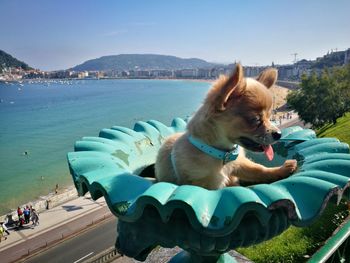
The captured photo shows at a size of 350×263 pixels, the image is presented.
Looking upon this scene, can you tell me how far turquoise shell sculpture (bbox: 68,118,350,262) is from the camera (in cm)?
194

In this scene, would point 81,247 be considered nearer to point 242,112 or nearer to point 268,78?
point 268,78

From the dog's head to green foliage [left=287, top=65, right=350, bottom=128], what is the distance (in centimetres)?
2592

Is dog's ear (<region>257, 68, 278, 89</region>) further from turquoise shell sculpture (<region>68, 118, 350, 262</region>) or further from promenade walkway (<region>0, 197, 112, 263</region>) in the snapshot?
promenade walkway (<region>0, 197, 112, 263</region>)

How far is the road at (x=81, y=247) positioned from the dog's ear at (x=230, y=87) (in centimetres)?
1236

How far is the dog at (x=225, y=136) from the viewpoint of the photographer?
2.47m

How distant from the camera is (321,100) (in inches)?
1040

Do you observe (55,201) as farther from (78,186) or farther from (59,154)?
(78,186)

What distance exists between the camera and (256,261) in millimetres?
8516

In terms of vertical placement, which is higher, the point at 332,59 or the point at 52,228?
the point at 332,59

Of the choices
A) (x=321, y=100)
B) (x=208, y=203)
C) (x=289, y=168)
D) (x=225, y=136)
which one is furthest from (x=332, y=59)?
(x=208, y=203)

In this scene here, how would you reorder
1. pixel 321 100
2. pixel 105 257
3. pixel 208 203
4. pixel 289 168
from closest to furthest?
pixel 208 203 → pixel 289 168 → pixel 105 257 → pixel 321 100

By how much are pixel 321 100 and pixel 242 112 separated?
26.5 m

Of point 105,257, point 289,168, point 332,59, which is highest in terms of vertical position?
point 332,59

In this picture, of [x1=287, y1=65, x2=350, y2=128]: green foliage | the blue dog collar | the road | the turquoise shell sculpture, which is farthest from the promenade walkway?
[x1=287, y1=65, x2=350, y2=128]: green foliage
